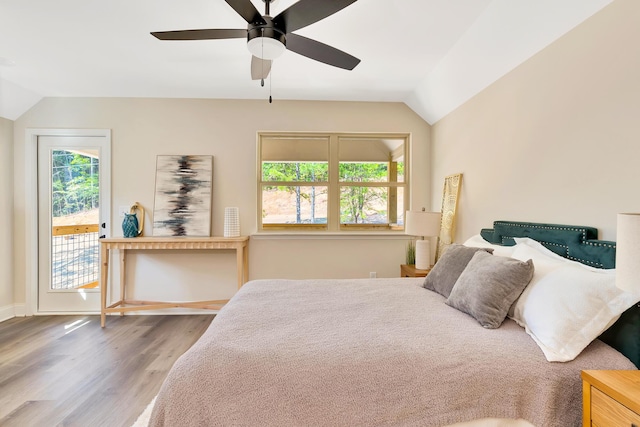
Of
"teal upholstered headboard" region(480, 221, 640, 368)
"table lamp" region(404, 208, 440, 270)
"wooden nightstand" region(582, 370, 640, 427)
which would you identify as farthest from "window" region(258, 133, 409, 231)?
"wooden nightstand" region(582, 370, 640, 427)

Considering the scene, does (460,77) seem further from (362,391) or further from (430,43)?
(362,391)

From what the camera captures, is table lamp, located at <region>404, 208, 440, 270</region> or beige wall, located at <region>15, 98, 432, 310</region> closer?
table lamp, located at <region>404, 208, 440, 270</region>

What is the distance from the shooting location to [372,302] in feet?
5.87

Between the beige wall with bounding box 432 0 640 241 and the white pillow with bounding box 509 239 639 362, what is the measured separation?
0.36 meters

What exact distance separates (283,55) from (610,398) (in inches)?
111

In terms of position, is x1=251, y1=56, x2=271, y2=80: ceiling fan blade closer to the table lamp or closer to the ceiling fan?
the ceiling fan

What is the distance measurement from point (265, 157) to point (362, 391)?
308 centimetres

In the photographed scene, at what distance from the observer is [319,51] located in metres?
1.77

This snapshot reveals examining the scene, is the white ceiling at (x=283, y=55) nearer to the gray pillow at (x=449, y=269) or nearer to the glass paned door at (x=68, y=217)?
the glass paned door at (x=68, y=217)

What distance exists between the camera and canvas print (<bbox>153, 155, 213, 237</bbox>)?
3.45 m

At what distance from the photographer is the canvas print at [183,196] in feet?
11.3

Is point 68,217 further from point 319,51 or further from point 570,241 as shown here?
point 570,241

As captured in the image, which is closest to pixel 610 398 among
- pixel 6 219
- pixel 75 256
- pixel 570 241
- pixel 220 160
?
pixel 570 241

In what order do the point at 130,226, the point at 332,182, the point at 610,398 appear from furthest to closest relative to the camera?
the point at 332,182
the point at 130,226
the point at 610,398
